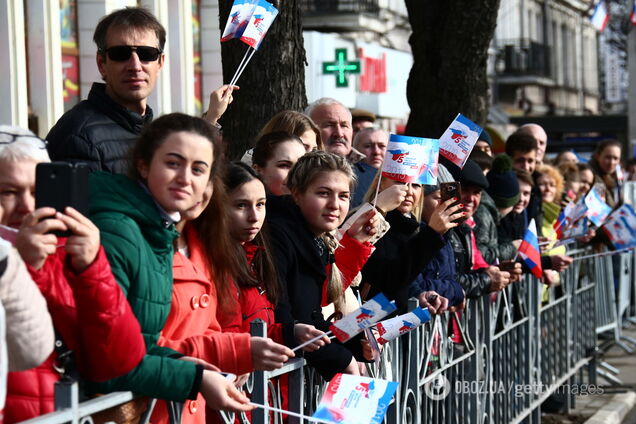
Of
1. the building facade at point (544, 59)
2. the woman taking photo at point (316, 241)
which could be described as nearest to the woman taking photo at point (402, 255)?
the woman taking photo at point (316, 241)

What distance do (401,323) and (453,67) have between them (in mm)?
7115

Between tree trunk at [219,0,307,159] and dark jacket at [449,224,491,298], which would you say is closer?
dark jacket at [449,224,491,298]

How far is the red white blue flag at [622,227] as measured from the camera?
396 inches

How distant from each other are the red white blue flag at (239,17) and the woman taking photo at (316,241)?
4.34 feet

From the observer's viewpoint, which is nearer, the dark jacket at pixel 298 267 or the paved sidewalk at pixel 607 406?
the dark jacket at pixel 298 267

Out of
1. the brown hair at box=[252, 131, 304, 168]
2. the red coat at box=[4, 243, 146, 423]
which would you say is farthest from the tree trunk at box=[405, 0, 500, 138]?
the red coat at box=[4, 243, 146, 423]

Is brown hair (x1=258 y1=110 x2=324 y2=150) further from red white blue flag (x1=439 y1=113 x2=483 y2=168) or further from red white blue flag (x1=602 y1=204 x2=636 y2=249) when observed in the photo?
red white blue flag (x1=602 y1=204 x2=636 y2=249)

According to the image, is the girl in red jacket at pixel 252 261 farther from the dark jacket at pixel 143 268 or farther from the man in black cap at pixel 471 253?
the man in black cap at pixel 471 253

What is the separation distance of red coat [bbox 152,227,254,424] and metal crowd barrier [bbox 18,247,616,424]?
4.9 inches

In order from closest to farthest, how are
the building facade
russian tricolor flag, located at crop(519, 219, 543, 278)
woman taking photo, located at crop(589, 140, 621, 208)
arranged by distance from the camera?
russian tricolor flag, located at crop(519, 219, 543, 278), woman taking photo, located at crop(589, 140, 621, 208), the building facade

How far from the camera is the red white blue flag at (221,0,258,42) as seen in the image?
6.27 metres

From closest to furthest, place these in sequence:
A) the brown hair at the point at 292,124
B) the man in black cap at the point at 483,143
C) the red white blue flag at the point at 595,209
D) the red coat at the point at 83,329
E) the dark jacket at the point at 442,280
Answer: the red coat at the point at 83,329, the brown hair at the point at 292,124, the dark jacket at the point at 442,280, the man in black cap at the point at 483,143, the red white blue flag at the point at 595,209

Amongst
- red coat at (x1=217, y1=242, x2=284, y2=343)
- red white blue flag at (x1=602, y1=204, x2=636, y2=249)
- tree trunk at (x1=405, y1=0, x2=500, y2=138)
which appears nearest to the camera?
red coat at (x1=217, y1=242, x2=284, y2=343)

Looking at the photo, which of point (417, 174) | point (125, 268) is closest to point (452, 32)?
point (417, 174)
